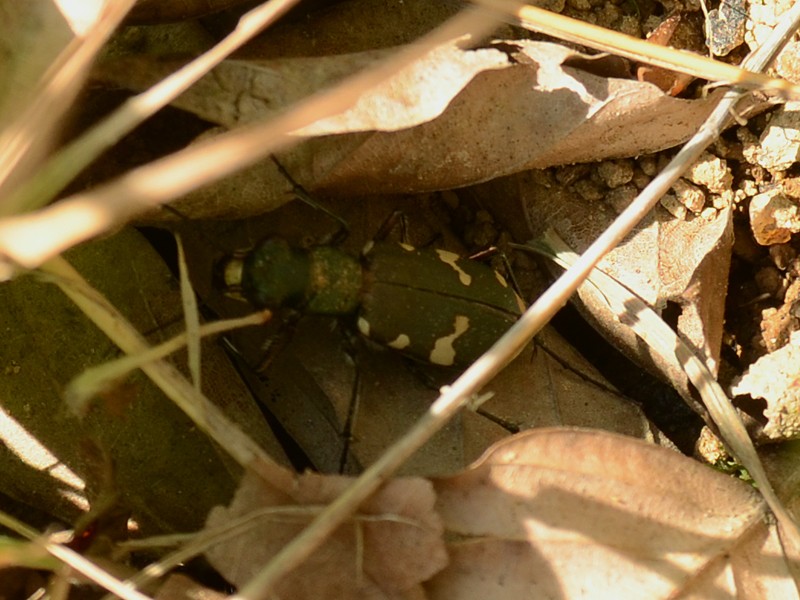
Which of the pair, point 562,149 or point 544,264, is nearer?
point 562,149

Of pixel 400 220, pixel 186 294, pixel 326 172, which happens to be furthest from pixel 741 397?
pixel 186 294

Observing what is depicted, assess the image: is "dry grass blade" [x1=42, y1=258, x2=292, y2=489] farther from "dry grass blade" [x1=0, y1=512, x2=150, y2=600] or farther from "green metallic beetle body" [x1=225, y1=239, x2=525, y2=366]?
"green metallic beetle body" [x1=225, y1=239, x2=525, y2=366]

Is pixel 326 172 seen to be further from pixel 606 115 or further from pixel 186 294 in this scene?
pixel 606 115

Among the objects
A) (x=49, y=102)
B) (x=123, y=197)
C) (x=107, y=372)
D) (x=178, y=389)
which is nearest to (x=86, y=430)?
(x=178, y=389)

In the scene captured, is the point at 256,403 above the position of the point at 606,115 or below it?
below

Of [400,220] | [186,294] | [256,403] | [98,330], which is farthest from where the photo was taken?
[400,220]

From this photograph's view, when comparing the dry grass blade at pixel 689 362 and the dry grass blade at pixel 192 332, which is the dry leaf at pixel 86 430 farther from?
the dry grass blade at pixel 689 362

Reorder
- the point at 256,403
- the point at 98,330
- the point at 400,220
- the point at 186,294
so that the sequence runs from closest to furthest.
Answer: the point at 186,294, the point at 98,330, the point at 256,403, the point at 400,220
